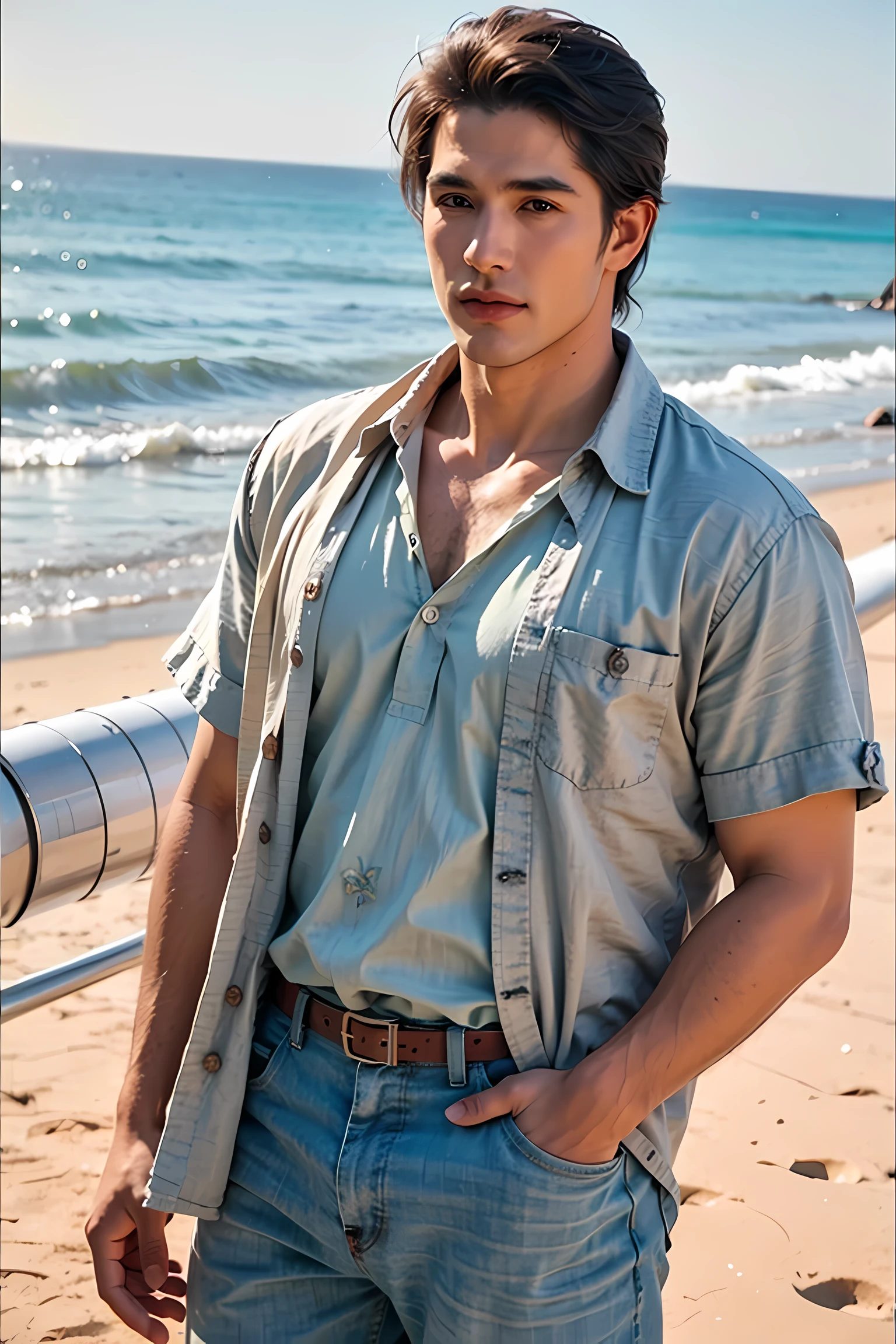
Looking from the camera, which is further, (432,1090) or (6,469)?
(6,469)

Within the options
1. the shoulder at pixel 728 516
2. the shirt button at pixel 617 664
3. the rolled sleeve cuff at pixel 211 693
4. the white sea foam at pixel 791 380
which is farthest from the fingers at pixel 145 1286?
the white sea foam at pixel 791 380

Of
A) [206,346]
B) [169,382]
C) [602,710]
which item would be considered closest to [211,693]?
[602,710]

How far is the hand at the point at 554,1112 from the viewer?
138cm

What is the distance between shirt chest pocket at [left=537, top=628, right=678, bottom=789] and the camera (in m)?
1.39

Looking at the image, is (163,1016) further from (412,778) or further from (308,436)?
(308,436)

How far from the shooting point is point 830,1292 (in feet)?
8.68

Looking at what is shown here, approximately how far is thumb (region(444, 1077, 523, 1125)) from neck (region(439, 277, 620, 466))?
73 centimetres

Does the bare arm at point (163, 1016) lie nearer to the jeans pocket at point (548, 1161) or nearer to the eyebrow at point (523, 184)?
the jeans pocket at point (548, 1161)

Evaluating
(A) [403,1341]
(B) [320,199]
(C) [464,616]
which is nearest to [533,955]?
(C) [464,616]

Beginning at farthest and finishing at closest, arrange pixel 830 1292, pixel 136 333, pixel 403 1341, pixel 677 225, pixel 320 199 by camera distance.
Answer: pixel 677 225, pixel 320 199, pixel 136 333, pixel 830 1292, pixel 403 1341

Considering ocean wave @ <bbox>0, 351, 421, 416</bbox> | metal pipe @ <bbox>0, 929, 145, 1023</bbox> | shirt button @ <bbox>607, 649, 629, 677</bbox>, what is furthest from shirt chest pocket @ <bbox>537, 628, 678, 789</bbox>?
ocean wave @ <bbox>0, 351, 421, 416</bbox>

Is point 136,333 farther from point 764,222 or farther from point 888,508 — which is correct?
point 764,222

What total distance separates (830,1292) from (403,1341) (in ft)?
4.45

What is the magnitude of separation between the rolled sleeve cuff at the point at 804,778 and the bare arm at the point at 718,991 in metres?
0.02
